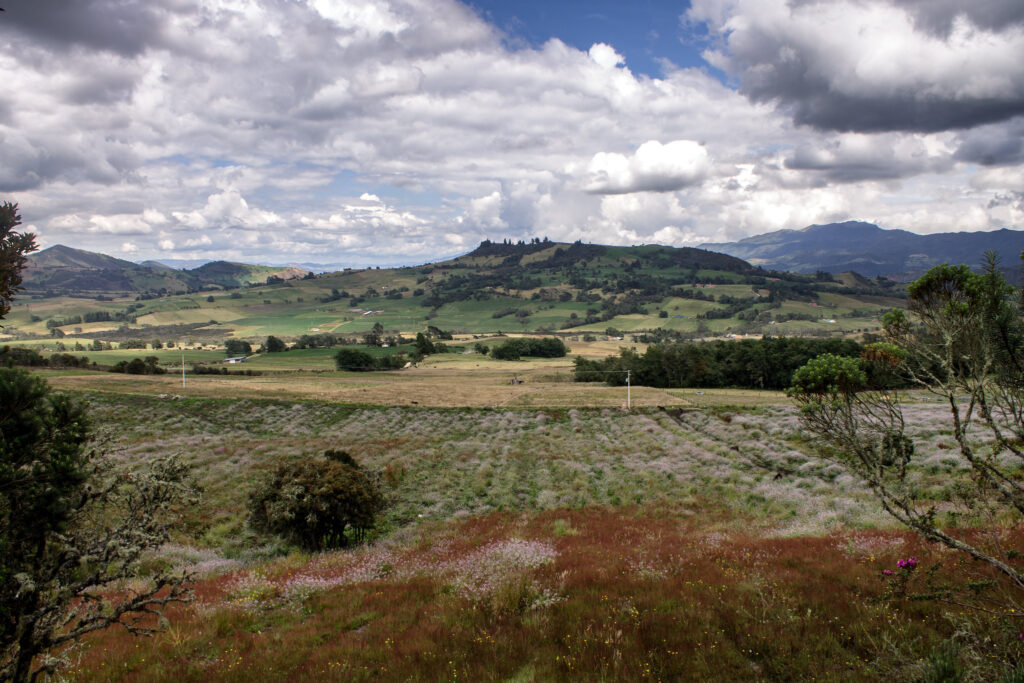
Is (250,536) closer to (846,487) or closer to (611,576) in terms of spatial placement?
(611,576)

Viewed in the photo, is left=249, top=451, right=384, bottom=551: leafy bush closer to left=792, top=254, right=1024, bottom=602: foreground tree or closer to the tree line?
left=792, top=254, right=1024, bottom=602: foreground tree

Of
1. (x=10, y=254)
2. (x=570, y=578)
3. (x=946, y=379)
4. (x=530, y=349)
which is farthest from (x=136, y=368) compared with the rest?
(x=946, y=379)

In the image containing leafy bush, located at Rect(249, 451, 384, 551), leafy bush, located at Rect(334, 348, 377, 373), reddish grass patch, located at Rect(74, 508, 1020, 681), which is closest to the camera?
reddish grass patch, located at Rect(74, 508, 1020, 681)

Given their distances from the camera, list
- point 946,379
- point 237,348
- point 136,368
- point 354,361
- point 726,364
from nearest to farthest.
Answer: point 946,379 → point 136,368 → point 726,364 → point 354,361 → point 237,348

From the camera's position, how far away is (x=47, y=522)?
217 inches

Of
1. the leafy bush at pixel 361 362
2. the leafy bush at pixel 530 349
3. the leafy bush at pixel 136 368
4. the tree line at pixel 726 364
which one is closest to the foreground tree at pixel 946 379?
the tree line at pixel 726 364

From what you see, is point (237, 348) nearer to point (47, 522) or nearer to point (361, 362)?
point (361, 362)

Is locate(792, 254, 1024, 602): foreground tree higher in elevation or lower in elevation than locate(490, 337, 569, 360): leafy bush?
higher

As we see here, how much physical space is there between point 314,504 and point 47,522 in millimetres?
10862

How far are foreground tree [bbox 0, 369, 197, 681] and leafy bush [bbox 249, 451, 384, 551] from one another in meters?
10.2

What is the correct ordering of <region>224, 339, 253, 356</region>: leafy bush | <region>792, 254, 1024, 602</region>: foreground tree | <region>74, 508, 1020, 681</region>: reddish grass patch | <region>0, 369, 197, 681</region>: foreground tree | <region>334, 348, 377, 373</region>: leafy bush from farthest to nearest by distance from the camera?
<region>224, 339, 253, 356</region>: leafy bush
<region>334, 348, 377, 373</region>: leafy bush
<region>74, 508, 1020, 681</region>: reddish grass patch
<region>792, 254, 1024, 602</region>: foreground tree
<region>0, 369, 197, 681</region>: foreground tree

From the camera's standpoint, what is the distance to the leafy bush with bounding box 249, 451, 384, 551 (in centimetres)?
1589

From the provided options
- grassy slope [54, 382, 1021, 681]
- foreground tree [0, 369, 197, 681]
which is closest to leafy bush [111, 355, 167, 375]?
grassy slope [54, 382, 1021, 681]

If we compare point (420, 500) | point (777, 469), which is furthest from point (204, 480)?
point (777, 469)
